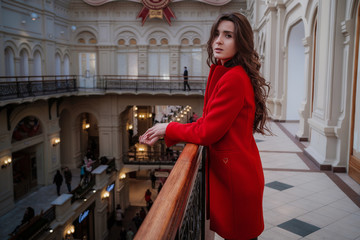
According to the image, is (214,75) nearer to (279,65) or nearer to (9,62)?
(279,65)

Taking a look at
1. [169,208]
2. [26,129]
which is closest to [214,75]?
[169,208]

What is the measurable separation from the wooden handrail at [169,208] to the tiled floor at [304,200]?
1.96 m

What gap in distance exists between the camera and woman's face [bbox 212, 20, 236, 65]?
1.80m

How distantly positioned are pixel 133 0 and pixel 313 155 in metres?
19.2

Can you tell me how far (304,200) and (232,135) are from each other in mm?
3652

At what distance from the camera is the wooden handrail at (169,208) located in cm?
100

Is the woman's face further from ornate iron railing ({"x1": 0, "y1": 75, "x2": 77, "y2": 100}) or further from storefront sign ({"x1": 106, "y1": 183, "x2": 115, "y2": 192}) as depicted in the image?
storefront sign ({"x1": 106, "y1": 183, "x2": 115, "y2": 192})

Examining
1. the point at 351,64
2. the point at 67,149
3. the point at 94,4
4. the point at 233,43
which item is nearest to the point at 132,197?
the point at 67,149

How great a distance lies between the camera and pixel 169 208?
1.14m

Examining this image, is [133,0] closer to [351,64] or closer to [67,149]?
[67,149]

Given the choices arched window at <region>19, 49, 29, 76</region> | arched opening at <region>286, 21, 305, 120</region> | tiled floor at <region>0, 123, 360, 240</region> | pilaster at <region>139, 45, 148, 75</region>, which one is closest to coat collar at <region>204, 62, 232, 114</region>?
tiled floor at <region>0, 123, 360, 240</region>

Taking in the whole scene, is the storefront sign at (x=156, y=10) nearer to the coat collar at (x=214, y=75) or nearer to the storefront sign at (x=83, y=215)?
the storefront sign at (x=83, y=215)

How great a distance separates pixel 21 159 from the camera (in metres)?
16.5

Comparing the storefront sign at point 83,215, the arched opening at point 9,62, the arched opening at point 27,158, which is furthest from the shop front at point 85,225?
the arched opening at point 9,62
